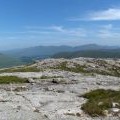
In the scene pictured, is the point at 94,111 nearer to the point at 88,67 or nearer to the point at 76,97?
the point at 76,97

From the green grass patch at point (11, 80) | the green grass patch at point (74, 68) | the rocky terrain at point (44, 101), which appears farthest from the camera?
the green grass patch at point (74, 68)

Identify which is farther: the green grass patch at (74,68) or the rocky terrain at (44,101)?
the green grass patch at (74,68)

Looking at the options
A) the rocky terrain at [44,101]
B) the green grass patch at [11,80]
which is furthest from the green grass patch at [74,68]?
the green grass patch at [11,80]

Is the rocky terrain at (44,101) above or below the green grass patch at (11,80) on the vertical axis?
below

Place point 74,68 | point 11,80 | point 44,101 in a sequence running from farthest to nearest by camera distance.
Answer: point 74,68 < point 11,80 < point 44,101

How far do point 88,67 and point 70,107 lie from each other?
61.0 meters

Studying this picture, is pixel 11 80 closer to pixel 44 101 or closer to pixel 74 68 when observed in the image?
pixel 44 101

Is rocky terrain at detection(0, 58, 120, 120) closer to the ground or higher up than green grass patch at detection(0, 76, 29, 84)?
closer to the ground

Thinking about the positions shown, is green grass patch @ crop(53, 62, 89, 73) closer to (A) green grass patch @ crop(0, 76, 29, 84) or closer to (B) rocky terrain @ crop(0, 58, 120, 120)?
(B) rocky terrain @ crop(0, 58, 120, 120)

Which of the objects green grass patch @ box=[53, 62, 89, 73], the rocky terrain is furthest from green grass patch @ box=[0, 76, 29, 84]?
green grass patch @ box=[53, 62, 89, 73]

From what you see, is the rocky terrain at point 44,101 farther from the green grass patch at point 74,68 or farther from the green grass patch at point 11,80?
the green grass patch at point 74,68

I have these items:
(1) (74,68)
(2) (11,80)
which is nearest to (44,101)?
(2) (11,80)

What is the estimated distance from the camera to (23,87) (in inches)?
2395

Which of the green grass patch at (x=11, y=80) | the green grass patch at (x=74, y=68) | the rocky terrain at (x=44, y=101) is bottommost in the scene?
the rocky terrain at (x=44, y=101)
